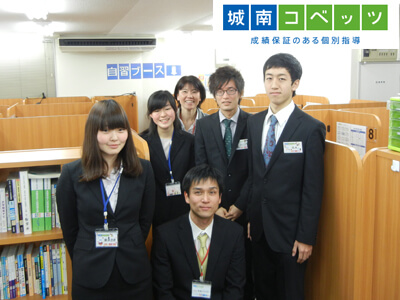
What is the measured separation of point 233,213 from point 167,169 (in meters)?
0.47

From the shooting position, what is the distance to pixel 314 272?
225 centimetres

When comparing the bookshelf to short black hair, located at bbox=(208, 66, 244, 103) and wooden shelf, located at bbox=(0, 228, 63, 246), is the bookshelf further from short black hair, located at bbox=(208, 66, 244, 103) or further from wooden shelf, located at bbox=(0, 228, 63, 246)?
short black hair, located at bbox=(208, 66, 244, 103)

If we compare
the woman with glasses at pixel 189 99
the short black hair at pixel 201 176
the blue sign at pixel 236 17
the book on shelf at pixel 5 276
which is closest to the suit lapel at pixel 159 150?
the short black hair at pixel 201 176

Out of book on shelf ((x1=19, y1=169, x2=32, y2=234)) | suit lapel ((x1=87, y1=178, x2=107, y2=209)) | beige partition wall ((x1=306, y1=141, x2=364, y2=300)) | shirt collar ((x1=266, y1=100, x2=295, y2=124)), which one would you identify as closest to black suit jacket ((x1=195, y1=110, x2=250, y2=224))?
shirt collar ((x1=266, y1=100, x2=295, y2=124))

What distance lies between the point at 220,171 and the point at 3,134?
1.98m

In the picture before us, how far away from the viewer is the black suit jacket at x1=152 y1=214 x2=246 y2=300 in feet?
6.56

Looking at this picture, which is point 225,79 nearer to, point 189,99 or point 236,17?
point 189,99

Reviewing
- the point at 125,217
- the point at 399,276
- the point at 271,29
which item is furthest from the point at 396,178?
the point at 271,29

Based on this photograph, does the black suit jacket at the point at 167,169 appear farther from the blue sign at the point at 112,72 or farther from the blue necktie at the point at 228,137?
the blue sign at the point at 112,72

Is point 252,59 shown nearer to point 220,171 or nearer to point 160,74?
point 160,74

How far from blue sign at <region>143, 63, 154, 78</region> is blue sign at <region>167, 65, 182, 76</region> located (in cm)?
42

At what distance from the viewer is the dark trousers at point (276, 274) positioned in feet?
6.59

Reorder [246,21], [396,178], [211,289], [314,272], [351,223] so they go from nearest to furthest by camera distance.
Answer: [396,178] → [351,223] → [211,289] → [314,272] → [246,21]

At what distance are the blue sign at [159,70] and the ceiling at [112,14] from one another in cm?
178
